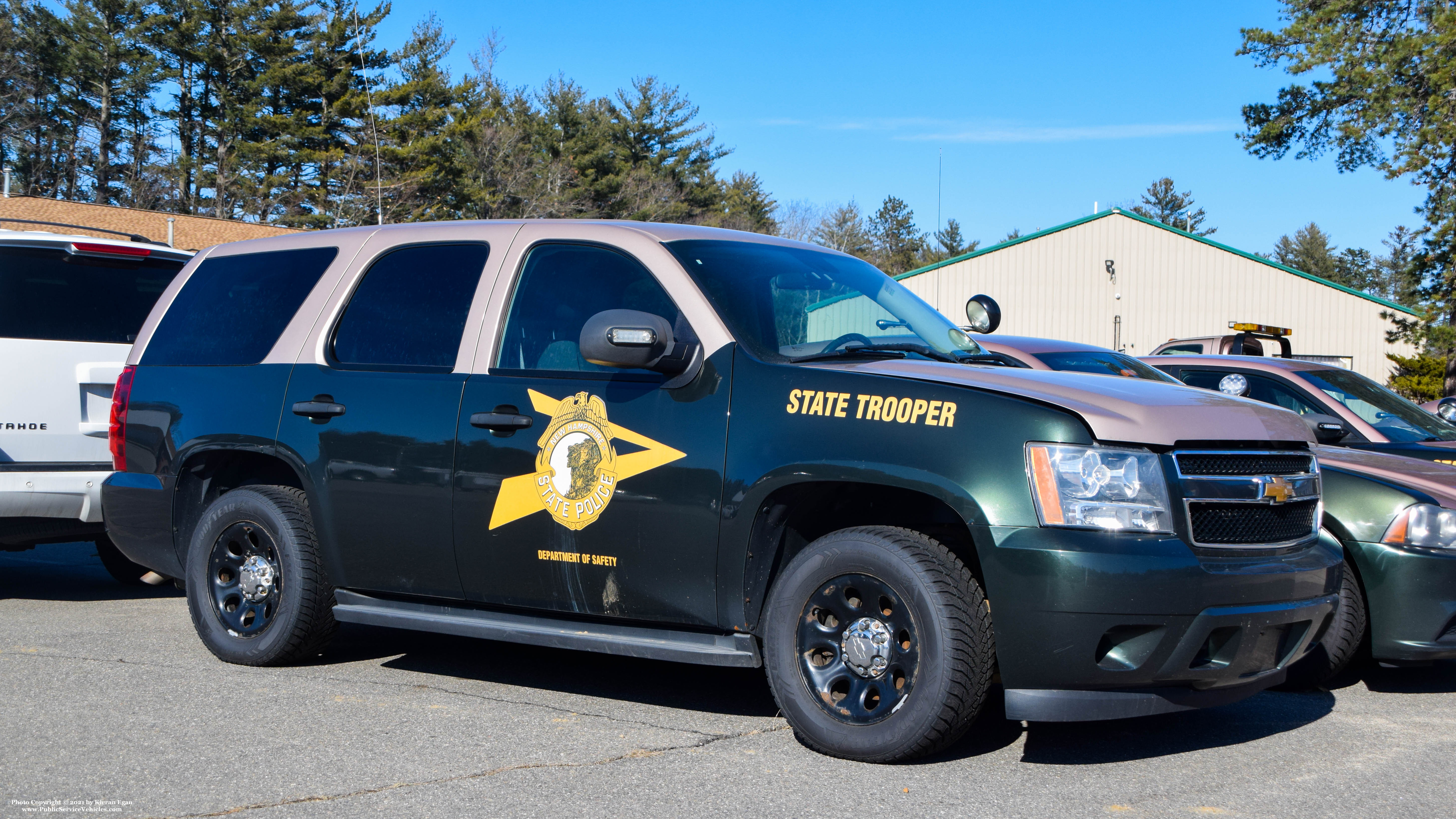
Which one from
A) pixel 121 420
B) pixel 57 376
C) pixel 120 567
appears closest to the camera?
pixel 121 420

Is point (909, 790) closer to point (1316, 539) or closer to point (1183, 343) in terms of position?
point (1316, 539)

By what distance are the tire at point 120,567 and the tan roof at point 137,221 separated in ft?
88.4

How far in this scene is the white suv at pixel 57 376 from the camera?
22.9 feet

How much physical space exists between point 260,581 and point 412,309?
4.66 ft

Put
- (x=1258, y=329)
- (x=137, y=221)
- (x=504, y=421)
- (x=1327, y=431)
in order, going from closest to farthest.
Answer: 1. (x=504, y=421)
2. (x=1327, y=431)
3. (x=1258, y=329)
4. (x=137, y=221)

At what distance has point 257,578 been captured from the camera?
5.75 m

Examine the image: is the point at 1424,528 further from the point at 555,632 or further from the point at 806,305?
the point at 555,632

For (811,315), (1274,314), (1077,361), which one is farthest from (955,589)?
(1274,314)

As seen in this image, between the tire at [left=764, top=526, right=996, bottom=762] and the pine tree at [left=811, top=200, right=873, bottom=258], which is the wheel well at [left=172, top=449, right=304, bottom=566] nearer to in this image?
the tire at [left=764, top=526, right=996, bottom=762]

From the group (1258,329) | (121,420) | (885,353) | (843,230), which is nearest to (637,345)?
(885,353)

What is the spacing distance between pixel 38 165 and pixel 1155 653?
64634mm

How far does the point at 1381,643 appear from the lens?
5.59 metres

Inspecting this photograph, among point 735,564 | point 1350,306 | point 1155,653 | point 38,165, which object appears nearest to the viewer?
point 1155,653

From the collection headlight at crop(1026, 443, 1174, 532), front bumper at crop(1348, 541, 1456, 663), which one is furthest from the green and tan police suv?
front bumper at crop(1348, 541, 1456, 663)
